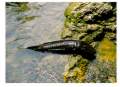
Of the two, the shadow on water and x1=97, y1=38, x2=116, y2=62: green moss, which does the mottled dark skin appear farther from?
x1=97, y1=38, x2=116, y2=62: green moss

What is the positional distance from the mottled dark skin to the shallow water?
0.44 ft

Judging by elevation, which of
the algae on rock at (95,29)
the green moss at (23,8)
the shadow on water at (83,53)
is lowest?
the shadow on water at (83,53)

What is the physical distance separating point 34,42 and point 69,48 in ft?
2.77

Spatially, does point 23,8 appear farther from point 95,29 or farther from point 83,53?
point 83,53

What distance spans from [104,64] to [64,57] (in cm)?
84

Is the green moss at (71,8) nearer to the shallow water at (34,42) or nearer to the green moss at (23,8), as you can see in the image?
the shallow water at (34,42)

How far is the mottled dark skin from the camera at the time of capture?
7.05m

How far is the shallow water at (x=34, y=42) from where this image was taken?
689 cm

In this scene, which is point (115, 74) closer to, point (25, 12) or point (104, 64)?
point (104, 64)

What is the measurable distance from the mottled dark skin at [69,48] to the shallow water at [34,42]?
0.44 ft

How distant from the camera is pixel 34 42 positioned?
752 centimetres

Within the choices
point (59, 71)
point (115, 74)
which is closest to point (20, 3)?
point (59, 71)

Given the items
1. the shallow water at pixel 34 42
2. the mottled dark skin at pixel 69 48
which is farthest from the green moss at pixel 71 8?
the mottled dark skin at pixel 69 48

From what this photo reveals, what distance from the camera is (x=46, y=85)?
6.78m
